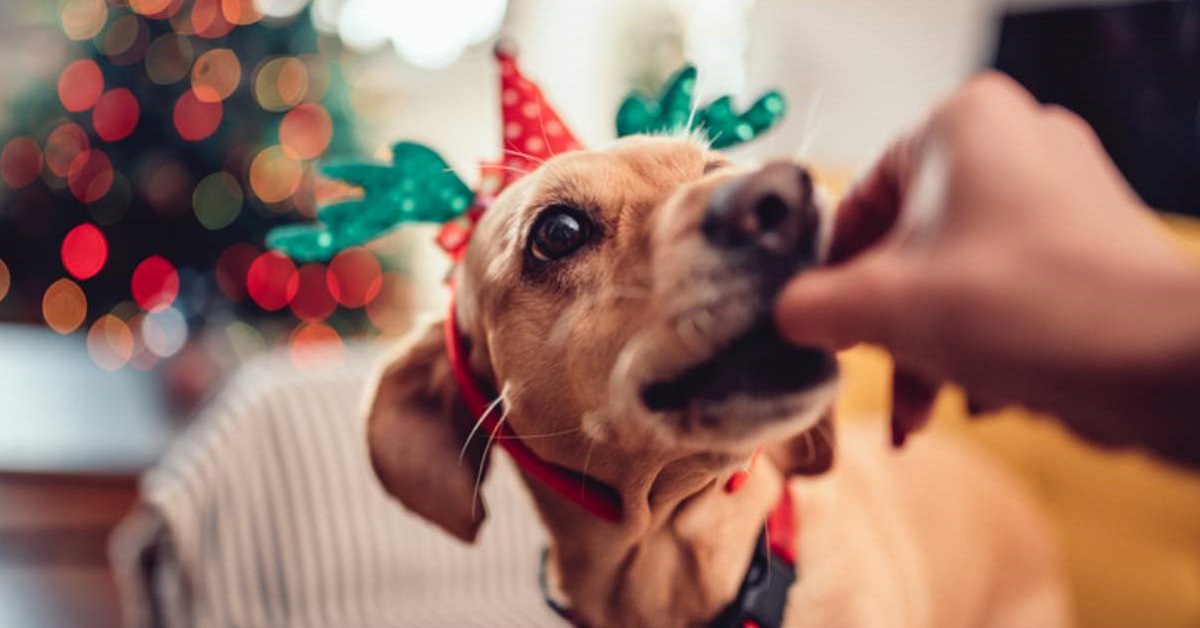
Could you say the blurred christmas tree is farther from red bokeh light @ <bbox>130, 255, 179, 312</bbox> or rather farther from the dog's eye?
the dog's eye

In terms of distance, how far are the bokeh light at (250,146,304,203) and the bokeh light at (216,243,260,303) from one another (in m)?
0.26

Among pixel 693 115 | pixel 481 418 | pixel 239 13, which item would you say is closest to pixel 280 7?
pixel 239 13

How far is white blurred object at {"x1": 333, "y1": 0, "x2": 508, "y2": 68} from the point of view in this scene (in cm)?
433

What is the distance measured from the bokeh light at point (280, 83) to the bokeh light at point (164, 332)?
1073 millimetres

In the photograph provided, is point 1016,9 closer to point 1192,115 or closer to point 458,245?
point 1192,115

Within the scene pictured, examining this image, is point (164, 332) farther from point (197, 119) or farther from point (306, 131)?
point (306, 131)

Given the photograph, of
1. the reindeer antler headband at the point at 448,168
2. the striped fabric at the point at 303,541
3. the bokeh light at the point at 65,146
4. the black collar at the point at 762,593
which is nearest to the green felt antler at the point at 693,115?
the reindeer antler headband at the point at 448,168

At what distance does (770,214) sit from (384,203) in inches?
25.1

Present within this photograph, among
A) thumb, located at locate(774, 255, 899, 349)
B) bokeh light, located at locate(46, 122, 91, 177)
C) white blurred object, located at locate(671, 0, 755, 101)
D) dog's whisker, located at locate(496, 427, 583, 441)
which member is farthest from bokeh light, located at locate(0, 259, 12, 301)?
thumb, located at locate(774, 255, 899, 349)

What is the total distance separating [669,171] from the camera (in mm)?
961

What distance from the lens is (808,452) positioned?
1129 millimetres

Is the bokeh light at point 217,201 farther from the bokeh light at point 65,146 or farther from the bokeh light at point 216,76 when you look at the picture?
the bokeh light at point 65,146

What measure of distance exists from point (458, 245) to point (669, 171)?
0.38 meters

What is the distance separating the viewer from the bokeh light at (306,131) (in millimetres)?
3301
